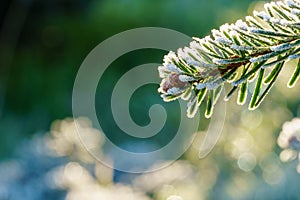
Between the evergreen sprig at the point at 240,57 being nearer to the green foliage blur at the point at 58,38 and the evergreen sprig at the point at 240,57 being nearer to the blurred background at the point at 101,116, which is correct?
the blurred background at the point at 101,116

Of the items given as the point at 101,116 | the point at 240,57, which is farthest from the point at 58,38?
the point at 240,57

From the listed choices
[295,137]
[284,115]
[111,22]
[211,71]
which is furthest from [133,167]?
[111,22]

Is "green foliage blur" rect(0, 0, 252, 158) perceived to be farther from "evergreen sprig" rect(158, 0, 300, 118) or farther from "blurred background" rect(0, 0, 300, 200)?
"evergreen sprig" rect(158, 0, 300, 118)

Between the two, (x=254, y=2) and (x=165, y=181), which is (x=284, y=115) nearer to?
(x=165, y=181)

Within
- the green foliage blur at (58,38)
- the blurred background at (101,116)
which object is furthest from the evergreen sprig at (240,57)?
the green foliage blur at (58,38)

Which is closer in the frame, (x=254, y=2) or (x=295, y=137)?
(x=295, y=137)
